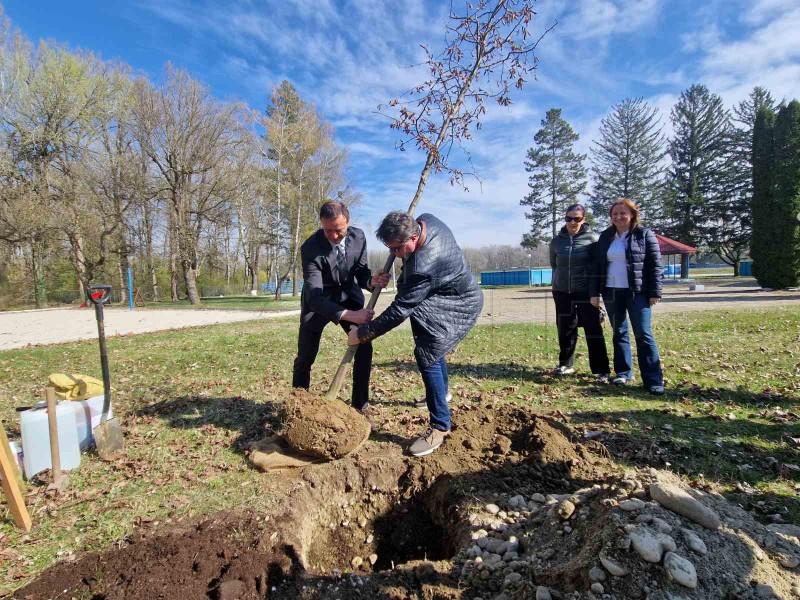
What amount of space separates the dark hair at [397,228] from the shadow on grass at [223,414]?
206cm

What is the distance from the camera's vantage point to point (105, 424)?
11.3 feet

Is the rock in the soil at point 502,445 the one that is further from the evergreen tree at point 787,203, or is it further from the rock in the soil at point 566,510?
the evergreen tree at point 787,203

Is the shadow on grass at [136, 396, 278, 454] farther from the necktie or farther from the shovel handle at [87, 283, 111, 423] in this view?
the necktie

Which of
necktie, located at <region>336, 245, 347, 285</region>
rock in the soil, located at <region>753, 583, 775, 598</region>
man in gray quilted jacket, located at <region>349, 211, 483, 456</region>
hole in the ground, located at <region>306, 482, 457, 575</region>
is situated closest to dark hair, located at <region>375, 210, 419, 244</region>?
man in gray quilted jacket, located at <region>349, 211, 483, 456</region>

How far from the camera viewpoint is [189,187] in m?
23.4

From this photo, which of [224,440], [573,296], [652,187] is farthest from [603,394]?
[652,187]

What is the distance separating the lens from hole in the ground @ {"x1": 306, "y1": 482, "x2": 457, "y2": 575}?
2617mm

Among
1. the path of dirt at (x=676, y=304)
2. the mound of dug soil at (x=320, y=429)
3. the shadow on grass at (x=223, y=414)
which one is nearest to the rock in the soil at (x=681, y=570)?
the mound of dug soil at (x=320, y=429)

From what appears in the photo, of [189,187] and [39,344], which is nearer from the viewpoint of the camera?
[39,344]

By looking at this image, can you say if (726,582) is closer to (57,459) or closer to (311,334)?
(311,334)

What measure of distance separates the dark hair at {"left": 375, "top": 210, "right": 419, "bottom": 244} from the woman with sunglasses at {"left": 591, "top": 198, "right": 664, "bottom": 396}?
283cm

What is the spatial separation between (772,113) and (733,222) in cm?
1438

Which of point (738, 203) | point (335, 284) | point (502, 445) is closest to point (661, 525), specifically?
point (502, 445)

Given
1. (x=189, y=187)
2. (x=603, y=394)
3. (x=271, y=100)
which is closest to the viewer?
(x=603, y=394)
